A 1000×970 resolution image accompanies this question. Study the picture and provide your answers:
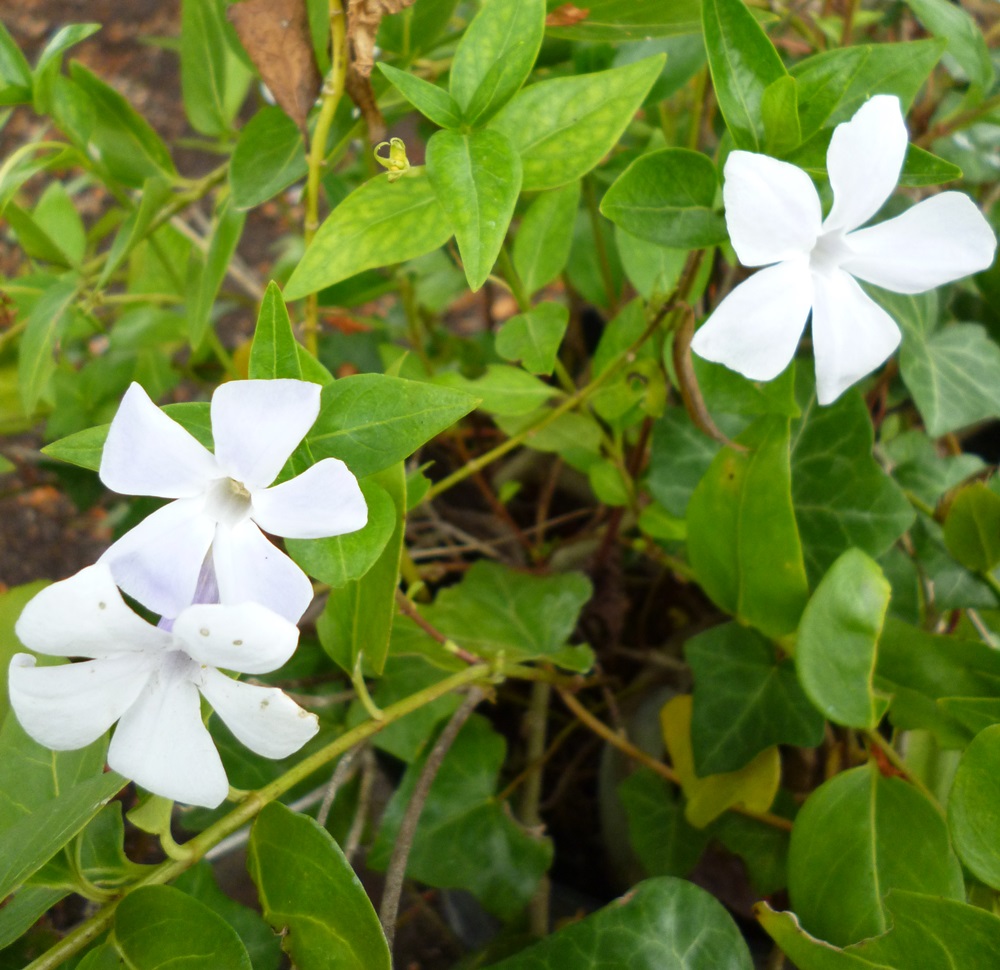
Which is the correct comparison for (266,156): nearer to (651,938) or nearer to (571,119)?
(571,119)

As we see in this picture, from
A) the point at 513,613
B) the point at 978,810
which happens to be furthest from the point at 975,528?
the point at 513,613

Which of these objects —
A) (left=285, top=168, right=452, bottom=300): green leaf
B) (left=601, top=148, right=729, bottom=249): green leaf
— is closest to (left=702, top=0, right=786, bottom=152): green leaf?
(left=601, top=148, right=729, bottom=249): green leaf

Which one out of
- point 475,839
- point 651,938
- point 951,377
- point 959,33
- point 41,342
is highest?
point 959,33

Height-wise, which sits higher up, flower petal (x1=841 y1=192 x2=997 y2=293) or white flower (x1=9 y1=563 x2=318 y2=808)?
flower petal (x1=841 y1=192 x2=997 y2=293)

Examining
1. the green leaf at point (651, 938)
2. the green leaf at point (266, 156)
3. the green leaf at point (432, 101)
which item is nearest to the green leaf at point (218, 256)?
the green leaf at point (266, 156)

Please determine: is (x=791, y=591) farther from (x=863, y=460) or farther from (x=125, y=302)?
(x=125, y=302)

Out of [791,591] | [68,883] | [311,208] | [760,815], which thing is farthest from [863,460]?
[68,883]

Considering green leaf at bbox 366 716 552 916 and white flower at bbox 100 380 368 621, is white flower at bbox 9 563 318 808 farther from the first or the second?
green leaf at bbox 366 716 552 916
